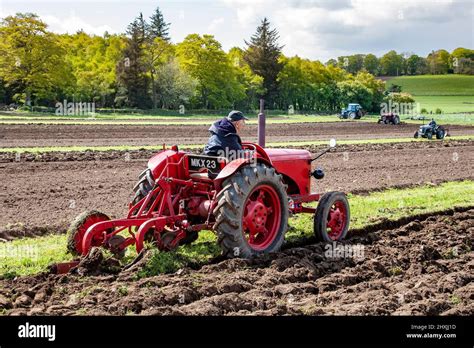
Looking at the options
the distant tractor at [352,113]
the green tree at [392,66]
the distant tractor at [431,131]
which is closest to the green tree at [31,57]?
the distant tractor at [352,113]

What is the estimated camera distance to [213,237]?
8.66 metres

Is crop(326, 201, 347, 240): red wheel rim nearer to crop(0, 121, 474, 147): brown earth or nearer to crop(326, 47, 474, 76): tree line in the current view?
crop(0, 121, 474, 147): brown earth

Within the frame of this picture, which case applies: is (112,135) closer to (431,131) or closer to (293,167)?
(431,131)

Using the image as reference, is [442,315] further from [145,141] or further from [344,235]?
[145,141]

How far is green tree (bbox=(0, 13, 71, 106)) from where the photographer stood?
46.7 m

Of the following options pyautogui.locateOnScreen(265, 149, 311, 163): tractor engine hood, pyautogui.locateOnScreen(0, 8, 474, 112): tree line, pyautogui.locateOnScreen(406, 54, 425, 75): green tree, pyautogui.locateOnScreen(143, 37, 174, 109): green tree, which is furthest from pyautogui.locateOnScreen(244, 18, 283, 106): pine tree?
pyautogui.locateOnScreen(265, 149, 311, 163): tractor engine hood

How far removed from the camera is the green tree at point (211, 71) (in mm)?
54219

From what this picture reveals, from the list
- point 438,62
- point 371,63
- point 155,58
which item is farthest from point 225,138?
point 371,63

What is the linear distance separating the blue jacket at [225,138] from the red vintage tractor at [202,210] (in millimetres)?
157

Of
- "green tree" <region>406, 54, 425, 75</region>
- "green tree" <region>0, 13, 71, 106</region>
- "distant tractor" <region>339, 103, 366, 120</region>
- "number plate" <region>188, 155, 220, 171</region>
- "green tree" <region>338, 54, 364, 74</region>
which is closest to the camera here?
"number plate" <region>188, 155, 220, 171</region>

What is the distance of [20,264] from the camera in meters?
7.16

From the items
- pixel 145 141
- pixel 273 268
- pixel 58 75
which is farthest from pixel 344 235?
pixel 58 75

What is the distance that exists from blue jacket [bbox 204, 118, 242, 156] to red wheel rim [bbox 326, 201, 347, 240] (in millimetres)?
1866

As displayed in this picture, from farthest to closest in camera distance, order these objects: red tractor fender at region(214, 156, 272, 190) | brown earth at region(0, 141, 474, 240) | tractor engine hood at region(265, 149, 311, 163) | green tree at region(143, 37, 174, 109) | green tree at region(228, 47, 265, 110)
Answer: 1. green tree at region(228, 47, 265, 110)
2. green tree at region(143, 37, 174, 109)
3. brown earth at region(0, 141, 474, 240)
4. tractor engine hood at region(265, 149, 311, 163)
5. red tractor fender at region(214, 156, 272, 190)
